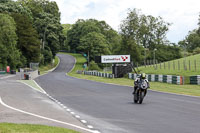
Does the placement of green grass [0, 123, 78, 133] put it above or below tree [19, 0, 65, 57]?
below

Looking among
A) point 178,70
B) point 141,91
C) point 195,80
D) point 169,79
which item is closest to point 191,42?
point 178,70

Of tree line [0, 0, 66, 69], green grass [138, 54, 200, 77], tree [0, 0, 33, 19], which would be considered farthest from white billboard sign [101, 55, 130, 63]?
tree [0, 0, 33, 19]

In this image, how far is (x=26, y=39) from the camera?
90.4 meters

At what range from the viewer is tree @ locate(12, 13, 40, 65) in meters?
89.8

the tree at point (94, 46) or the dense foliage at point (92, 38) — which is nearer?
the tree at point (94, 46)

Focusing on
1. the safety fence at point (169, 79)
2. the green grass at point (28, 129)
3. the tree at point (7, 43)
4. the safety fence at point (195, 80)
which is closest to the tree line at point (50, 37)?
the tree at point (7, 43)

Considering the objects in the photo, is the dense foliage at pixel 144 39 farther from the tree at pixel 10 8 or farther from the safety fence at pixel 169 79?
the safety fence at pixel 169 79

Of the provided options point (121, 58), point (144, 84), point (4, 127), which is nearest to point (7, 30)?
point (121, 58)

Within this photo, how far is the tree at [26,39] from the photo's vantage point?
295 feet

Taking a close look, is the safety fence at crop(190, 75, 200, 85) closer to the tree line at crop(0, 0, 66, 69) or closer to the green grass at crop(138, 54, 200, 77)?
the green grass at crop(138, 54, 200, 77)

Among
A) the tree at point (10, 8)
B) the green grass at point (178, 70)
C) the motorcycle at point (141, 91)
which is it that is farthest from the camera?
the tree at point (10, 8)

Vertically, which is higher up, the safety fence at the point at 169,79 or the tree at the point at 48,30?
the tree at the point at 48,30

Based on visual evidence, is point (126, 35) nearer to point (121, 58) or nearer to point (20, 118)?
point (121, 58)

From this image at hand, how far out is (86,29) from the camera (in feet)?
433
